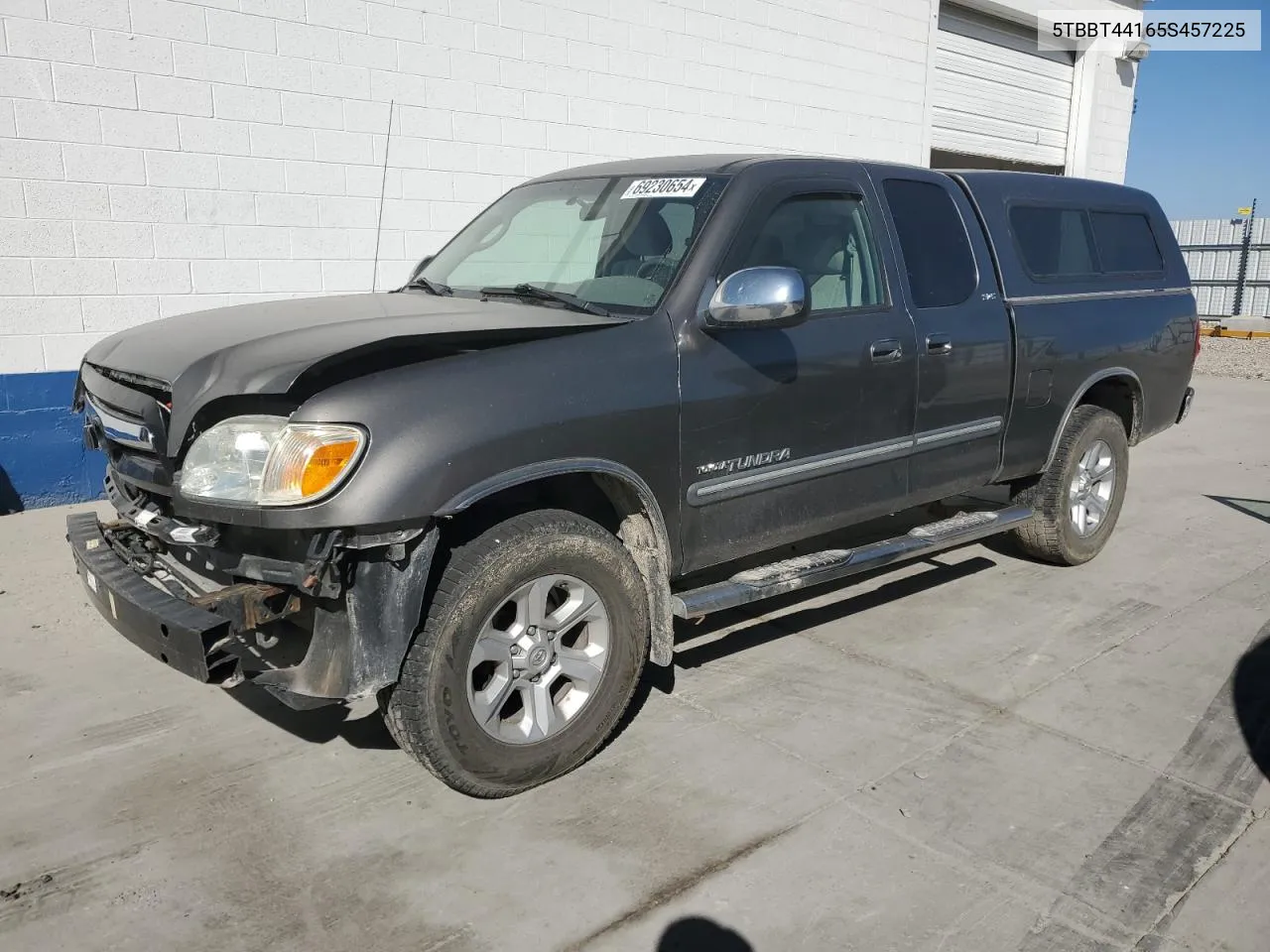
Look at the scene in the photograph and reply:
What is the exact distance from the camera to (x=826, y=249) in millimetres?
4160

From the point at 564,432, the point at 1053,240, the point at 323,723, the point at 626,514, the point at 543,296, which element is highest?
the point at 1053,240

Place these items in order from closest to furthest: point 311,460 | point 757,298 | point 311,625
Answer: point 311,460 → point 311,625 → point 757,298

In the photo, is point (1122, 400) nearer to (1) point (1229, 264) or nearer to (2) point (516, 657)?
(2) point (516, 657)

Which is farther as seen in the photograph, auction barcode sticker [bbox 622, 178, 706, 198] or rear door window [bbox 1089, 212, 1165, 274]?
rear door window [bbox 1089, 212, 1165, 274]

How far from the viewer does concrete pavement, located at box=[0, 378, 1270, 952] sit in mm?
2689

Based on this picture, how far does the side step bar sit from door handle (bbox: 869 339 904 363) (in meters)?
0.81

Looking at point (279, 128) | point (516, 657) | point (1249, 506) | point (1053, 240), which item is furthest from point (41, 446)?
point (1249, 506)

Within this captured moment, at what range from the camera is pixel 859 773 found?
341 centimetres

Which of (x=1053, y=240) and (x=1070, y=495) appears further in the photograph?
(x=1070, y=495)

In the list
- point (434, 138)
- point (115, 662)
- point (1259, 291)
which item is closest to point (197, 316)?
point (115, 662)

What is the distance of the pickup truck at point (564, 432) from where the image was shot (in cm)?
285

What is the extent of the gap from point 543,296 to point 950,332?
6.08 ft

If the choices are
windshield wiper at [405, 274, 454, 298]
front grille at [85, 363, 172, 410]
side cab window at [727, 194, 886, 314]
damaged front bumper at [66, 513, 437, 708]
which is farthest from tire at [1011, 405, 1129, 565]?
front grille at [85, 363, 172, 410]

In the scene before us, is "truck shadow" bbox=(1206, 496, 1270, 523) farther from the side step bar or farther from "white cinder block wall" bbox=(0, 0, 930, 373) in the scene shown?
"white cinder block wall" bbox=(0, 0, 930, 373)
